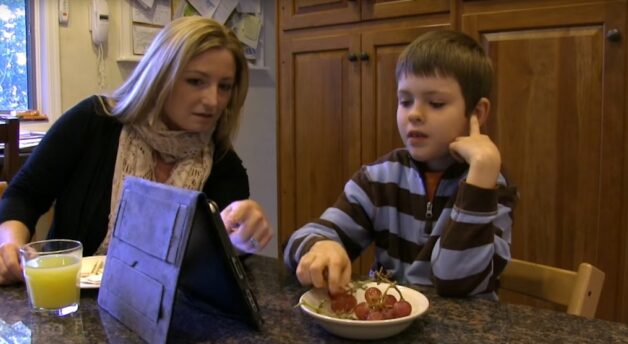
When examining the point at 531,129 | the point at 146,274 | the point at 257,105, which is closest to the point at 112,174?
the point at 146,274

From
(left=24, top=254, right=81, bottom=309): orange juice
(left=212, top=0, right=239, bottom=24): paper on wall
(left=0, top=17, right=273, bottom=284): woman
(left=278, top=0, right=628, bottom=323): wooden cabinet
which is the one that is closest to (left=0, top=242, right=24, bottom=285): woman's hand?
(left=24, top=254, right=81, bottom=309): orange juice

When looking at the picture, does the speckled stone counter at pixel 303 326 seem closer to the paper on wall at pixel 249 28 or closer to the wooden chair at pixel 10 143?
the wooden chair at pixel 10 143

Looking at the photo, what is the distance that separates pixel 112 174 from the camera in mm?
1366

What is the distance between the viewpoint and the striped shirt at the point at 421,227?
3.15 ft

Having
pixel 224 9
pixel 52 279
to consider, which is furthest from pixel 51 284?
pixel 224 9

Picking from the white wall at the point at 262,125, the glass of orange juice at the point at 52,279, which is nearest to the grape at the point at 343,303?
the glass of orange juice at the point at 52,279

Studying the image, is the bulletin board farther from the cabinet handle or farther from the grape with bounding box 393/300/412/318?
the grape with bounding box 393/300/412/318

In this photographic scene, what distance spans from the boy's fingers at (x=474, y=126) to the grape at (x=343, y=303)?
1.43ft

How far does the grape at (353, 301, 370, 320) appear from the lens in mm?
779

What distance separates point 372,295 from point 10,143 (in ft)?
4.61

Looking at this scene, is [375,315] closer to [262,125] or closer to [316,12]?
[316,12]

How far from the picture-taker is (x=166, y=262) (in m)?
0.71

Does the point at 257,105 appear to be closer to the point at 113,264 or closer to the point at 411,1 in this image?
the point at 411,1

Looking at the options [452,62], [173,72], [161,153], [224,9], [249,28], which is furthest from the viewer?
[249,28]
